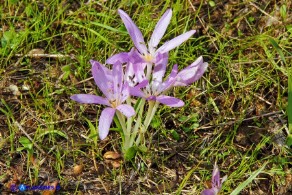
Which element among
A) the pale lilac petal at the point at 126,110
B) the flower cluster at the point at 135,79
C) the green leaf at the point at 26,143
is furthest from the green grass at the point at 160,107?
the pale lilac petal at the point at 126,110

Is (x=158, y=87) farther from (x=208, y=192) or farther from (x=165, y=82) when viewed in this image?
(x=208, y=192)

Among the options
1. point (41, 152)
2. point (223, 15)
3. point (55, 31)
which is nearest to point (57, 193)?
point (41, 152)

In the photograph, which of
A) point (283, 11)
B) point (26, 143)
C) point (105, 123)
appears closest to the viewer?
point (105, 123)

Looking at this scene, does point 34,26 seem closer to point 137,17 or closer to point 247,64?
point 137,17

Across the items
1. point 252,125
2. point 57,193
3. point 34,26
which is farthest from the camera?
point 34,26

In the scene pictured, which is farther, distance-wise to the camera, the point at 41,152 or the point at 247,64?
the point at 247,64

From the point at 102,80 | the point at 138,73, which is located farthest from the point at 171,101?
the point at 102,80

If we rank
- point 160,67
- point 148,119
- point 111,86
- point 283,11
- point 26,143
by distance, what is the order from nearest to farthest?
point 111,86, point 160,67, point 148,119, point 26,143, point 283,11
